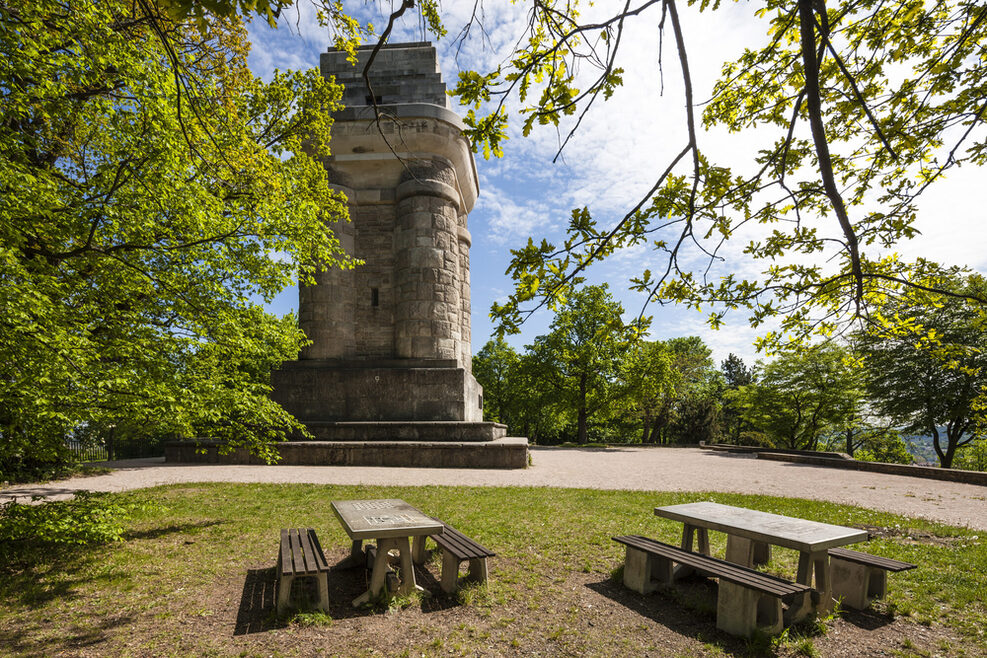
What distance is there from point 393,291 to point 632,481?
8.22m

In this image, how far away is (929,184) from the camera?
3729mm

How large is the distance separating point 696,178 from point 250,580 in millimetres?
4858

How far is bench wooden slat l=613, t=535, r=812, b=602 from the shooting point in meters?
3.39

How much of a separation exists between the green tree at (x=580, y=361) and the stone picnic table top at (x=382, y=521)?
2027 cm

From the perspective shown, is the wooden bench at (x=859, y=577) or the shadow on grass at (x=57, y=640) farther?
the wooden bench at (x=859, y=577)

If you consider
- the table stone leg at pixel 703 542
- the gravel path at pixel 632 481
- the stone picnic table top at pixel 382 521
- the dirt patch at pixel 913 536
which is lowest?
the gravel path at pixel 632 481

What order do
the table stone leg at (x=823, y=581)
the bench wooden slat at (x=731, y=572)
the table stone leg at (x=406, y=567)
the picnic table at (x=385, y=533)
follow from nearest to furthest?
the bench wooden slat at (x=731, y=572) < the table stone leg at (x=823, y=581) < the picnic table at (x=385, y=533) < the table stone leg at (x=406, y=567)

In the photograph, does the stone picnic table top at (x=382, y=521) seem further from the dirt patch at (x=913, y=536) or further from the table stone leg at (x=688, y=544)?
the dirt patch at (x=913, y=536)

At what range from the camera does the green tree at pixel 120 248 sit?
3.96m

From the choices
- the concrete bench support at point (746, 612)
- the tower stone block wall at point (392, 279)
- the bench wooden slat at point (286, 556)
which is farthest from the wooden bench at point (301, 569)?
the tower stone block wall at point (392, 279)

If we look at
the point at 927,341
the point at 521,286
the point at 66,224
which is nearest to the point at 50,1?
the point at 66,224

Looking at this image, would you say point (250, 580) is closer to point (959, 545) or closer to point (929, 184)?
point (929, 184)

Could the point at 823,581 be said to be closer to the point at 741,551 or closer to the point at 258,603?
the point at 741,551

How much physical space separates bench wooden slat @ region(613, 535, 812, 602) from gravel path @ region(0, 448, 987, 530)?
211 inches
